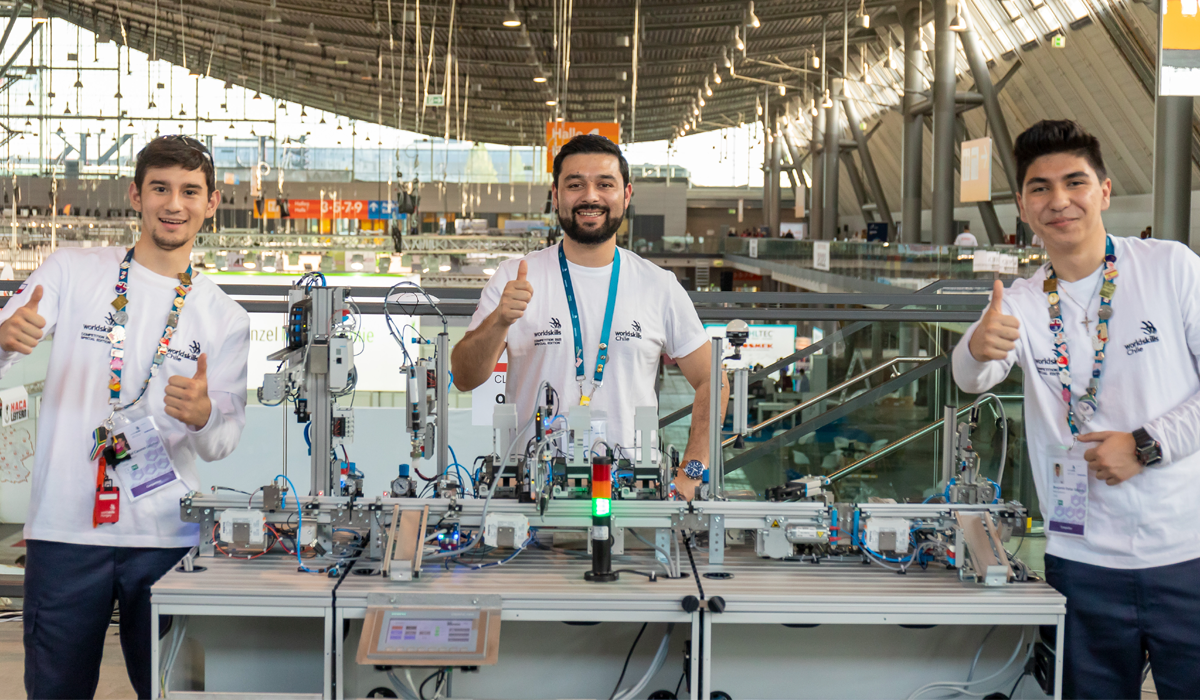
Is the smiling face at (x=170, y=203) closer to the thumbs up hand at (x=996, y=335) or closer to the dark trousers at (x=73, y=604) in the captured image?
the dark trousers at (x=73, y=604)

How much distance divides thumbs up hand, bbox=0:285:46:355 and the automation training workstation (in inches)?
18.0

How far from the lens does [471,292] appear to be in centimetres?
415

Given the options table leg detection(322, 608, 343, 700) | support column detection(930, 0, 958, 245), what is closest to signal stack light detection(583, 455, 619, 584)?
table leg detection(322, 608, 343, 700)

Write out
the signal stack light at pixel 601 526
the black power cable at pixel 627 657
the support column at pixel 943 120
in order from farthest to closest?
the support column at pixel 943 120 → the black power cable at pixel 627 657 → the signal stack light at pixel 601 526

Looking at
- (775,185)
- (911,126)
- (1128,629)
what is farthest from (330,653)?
(775,185)

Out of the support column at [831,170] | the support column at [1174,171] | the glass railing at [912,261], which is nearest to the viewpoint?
the support column at [1174,171]

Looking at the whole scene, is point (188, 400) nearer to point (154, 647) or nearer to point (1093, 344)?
point (154, 647)

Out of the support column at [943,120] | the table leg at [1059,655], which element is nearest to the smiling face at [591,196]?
the table leg at [1059,655]

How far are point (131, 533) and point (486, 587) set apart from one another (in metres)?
0.74

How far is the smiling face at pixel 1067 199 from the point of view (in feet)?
6.68

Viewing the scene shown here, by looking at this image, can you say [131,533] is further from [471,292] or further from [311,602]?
[471,292]

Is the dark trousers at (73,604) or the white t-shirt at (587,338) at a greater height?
the white t-shirt at (587,338)

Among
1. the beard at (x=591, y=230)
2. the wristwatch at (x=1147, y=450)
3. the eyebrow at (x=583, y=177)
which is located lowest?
the wristwatch at (x=1147, y=450)

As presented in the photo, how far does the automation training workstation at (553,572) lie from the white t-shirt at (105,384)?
0.10 m
